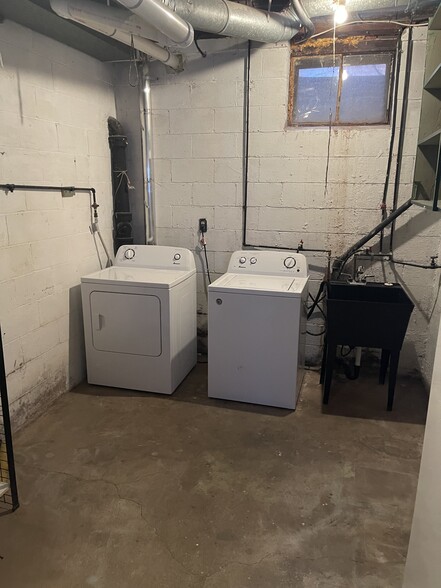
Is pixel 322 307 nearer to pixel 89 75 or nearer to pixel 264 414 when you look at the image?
pixel 264 414

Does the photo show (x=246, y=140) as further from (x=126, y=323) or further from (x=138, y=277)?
(x=126, y=323)

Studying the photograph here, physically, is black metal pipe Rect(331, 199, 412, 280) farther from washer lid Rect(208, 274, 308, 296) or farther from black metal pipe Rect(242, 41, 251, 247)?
black metal pipe Rect(242, 41, 251, 247)

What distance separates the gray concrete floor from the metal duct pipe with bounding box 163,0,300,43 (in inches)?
95.5

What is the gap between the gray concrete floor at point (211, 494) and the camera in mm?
1652

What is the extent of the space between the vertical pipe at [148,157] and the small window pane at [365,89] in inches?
58.7

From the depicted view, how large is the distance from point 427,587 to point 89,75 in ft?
11.3

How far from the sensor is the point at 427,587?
3.53ft

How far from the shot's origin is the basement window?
9.73ft

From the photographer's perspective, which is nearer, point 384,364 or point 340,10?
point 340,10

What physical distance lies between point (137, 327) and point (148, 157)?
1.43 meters

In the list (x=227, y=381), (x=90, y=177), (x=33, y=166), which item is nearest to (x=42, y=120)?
(x=33, y=166)

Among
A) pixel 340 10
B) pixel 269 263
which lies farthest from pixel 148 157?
pixel 340 10

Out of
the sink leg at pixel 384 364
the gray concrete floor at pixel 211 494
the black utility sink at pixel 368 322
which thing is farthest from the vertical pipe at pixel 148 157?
the sink leg at pixel 384 364

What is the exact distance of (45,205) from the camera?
2.68 m
